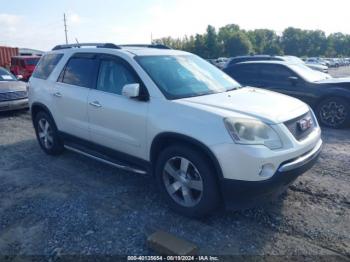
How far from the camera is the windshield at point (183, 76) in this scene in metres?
3.87

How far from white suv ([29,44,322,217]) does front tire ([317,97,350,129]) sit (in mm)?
4064

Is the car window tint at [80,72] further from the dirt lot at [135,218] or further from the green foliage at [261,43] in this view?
the green foliage at [261,43]

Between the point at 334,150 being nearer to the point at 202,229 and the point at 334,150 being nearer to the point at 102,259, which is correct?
the point at 202,229

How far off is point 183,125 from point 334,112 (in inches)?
224

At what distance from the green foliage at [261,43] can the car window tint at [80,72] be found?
70.4 metres

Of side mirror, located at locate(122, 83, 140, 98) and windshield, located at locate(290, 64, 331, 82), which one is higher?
side mirror, located at locate(122, 83, 140, 98)

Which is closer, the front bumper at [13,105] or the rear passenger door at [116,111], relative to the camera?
the rear passenger door at [116,111]

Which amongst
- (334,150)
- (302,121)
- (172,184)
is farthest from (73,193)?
→ (334,150)

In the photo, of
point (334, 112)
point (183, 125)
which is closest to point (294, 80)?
point (334, 112)

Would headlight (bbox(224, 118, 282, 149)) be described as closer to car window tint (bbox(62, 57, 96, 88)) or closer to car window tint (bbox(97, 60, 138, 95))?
car window tint (bbox(97, 60, 138, 95))

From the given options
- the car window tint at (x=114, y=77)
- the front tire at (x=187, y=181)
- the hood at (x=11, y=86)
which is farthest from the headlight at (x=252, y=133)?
the hood at (x=11, y=86)

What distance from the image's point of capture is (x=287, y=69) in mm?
8555

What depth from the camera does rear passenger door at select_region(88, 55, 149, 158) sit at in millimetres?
3906

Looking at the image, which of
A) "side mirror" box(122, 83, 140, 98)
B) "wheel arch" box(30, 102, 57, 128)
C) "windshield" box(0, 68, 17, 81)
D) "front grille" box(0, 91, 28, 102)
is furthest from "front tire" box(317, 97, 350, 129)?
"windshield" box(0, 68, 17, 81)
